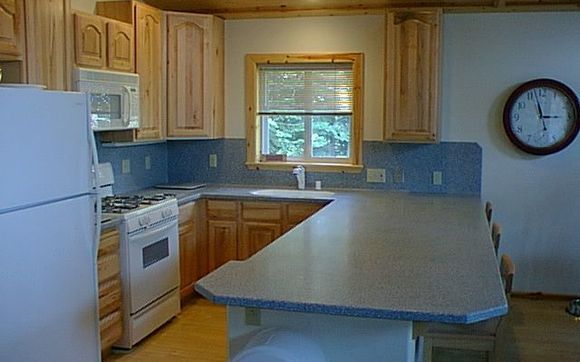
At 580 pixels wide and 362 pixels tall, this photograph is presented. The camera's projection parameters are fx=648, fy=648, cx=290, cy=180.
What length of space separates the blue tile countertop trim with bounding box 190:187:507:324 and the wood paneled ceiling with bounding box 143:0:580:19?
1.78m

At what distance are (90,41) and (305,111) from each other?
2.05m

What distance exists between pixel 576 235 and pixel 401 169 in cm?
148

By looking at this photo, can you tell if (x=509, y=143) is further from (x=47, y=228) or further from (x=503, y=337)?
(x=47, y=228)

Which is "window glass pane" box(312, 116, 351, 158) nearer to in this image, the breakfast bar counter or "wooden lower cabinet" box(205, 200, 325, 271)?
"wooden lower cabinet" box(205, 200, 325, 271)

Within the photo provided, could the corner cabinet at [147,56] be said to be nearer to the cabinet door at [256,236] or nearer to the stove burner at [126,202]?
the stove burner at [126,202]

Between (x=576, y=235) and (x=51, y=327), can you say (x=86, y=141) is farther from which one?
(x=576, y=235)

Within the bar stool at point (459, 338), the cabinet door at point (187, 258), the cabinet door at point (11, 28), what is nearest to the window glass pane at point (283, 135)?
the cabinet door at point (187, 258)

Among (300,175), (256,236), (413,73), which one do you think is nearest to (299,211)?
(256,236)

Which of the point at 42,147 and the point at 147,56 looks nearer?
the point at 42,147

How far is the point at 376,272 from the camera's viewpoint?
8.64 feet

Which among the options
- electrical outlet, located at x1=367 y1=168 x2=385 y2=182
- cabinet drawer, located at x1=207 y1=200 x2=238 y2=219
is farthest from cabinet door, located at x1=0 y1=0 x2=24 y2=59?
electrical outlet, located at x1=367 y1=168 x2=385 y2=182

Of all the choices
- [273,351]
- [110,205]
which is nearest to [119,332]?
[110,205]

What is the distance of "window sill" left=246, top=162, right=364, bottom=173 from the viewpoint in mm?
5461

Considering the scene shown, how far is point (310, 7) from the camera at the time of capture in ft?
17.1
